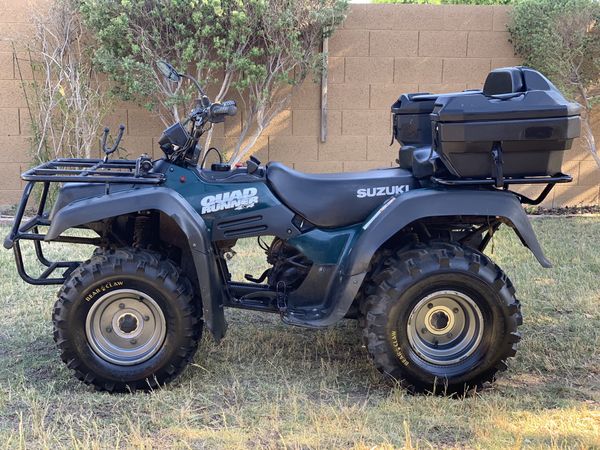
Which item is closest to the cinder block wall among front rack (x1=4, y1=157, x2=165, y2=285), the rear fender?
front rack (x1=4, y1=157, x2=165, y2=285)

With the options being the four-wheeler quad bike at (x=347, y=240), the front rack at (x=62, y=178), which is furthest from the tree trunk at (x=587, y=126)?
the front rack at (x=62, y=178)

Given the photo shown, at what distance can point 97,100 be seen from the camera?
824cm

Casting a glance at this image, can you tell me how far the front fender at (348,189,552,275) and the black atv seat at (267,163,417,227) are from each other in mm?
181

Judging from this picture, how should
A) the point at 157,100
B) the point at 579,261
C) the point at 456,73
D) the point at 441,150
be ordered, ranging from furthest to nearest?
the point at 456,73 < the point at 157,100 < the point at 579,261 < the point at 441,150

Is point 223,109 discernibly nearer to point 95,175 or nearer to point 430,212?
point 95,175

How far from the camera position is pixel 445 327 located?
355cm

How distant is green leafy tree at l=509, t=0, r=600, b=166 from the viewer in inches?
318

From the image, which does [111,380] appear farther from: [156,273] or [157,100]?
[157,100]

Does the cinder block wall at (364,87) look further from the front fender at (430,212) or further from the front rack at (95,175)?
the front fender at (430,212)

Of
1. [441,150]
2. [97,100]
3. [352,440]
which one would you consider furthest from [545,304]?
[97,100]

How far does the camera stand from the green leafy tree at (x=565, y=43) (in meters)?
8.08

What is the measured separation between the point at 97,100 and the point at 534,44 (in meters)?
5.50

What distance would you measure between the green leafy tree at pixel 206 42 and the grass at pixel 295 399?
376 cm

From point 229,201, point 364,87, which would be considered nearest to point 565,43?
point 364,87
